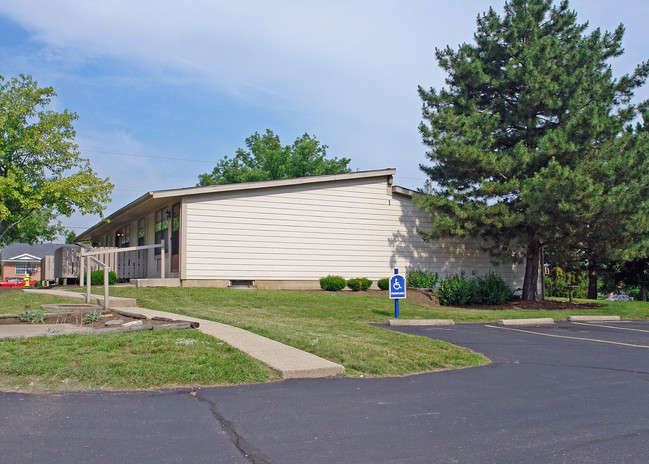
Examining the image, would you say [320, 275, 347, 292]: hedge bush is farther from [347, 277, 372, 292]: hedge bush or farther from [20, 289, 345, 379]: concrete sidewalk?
[20, 289, 345, 379]: concrete sidewalk

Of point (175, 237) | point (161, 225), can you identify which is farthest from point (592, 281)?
point (175, 237)

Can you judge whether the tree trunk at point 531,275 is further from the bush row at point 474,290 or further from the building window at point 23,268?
the building window at point 23,268

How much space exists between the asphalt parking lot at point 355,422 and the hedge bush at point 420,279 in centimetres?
1526

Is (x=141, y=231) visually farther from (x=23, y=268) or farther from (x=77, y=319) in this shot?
(x=23, y=268)

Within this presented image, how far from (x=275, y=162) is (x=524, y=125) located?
81.2 feet

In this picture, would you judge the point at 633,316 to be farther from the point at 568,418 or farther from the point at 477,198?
the point at 568,418

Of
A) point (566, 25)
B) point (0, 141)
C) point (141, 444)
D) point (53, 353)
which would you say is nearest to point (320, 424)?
point (141, 444)

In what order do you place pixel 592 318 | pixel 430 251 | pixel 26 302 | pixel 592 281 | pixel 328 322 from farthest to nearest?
pixel 592 281, pixel 430 251, pixel 592 318, pixel 26 302, pixel 328 322

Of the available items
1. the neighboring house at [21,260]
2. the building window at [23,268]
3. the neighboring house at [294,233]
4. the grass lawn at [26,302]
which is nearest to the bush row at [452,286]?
the neighboring house at [294,233]

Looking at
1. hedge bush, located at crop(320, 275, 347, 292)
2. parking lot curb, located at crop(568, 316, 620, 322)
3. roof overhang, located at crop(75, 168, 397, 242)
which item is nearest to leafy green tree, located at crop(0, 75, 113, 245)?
roof overhang, located at crop(75, 168, 397, 242)

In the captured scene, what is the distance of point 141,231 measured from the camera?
92.2ft

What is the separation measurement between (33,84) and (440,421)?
27.4 metres

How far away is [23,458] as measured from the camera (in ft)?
13.3

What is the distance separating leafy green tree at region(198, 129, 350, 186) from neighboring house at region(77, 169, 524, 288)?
18023 mm
